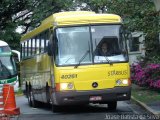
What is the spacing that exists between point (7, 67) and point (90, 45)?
14.1 meters

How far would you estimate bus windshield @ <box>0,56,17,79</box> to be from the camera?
2990 cm

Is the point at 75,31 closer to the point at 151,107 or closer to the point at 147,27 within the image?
the point at 151,107

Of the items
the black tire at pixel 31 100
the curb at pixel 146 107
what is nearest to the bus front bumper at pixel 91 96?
the curb at pixel 146 107

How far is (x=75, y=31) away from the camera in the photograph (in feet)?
56.2

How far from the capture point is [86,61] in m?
16.8

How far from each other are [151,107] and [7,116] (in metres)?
4.90

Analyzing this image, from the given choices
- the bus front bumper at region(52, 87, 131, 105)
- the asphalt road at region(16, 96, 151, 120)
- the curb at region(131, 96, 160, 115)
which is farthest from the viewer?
the bus front bumper at region(52, 87, 131, 105)

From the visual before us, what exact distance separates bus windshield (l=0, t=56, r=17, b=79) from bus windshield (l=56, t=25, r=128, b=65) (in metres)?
13.3

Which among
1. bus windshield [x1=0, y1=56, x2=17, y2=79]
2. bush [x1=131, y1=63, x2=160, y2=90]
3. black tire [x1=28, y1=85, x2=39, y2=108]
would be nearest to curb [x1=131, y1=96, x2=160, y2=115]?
bush [x1=131, y1=63, x2=160, y2=90]

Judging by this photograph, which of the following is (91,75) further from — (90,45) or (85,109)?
(85,109)

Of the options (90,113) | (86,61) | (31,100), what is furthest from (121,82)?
(31,100)

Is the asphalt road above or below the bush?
below

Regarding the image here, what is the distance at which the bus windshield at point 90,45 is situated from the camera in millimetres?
16859

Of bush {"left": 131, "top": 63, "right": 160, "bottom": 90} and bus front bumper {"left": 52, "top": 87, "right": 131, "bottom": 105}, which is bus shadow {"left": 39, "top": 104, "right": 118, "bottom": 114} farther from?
bush {"left": 131, "top": 63, "right": 160, "bottom": 90}
